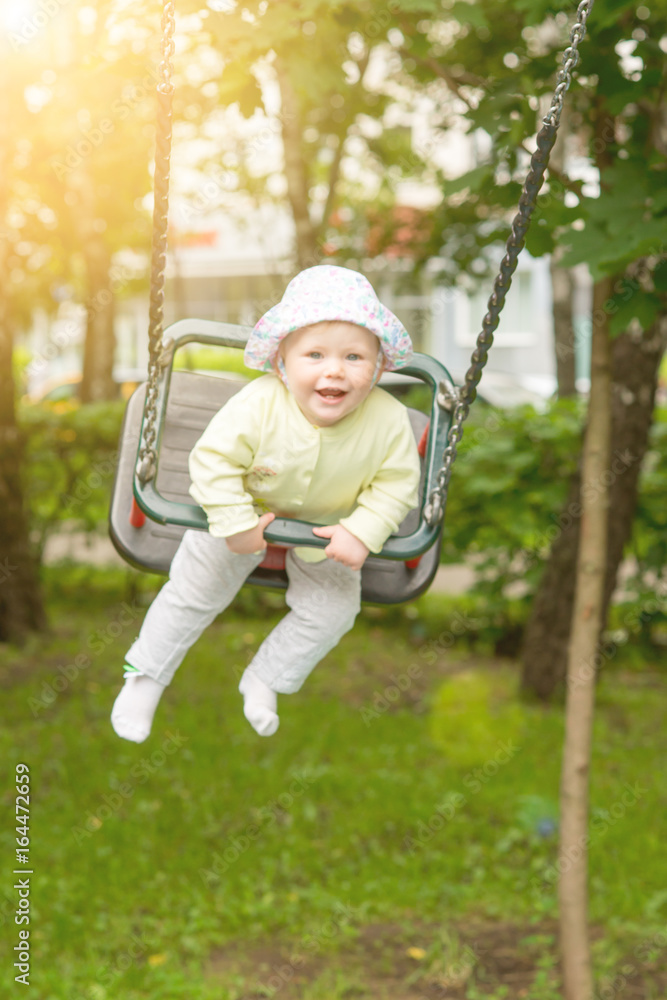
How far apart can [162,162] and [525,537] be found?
4798mm

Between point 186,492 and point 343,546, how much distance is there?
62cm

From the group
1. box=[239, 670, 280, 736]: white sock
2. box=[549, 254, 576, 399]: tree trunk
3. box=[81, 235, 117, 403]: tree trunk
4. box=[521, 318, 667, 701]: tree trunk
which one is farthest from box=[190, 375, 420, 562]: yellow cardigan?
box=[81, 235, 117, 403]: tree trunk

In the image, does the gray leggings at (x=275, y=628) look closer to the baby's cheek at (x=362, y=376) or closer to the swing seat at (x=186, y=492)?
the swing seat at (x=186, y=492)

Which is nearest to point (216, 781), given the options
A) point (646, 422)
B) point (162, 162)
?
point (646, 422)

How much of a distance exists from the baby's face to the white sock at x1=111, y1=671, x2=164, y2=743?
66 cm

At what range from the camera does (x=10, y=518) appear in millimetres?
6164

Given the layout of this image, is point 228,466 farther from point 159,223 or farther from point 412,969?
point 412,969

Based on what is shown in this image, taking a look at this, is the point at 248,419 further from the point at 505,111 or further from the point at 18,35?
the point at 18,35

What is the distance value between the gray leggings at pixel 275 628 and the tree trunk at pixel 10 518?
4423 mm

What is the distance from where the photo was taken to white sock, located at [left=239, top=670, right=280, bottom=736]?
1.93 m

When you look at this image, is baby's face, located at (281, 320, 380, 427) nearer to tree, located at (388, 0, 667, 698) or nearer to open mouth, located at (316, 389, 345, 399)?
open mouth, located at (316, 389, 345, 399)

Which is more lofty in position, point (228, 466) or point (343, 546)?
point (228, 466)

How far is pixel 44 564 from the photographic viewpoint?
8.09 m

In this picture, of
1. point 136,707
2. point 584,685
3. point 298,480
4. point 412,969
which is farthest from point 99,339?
point 298,480
